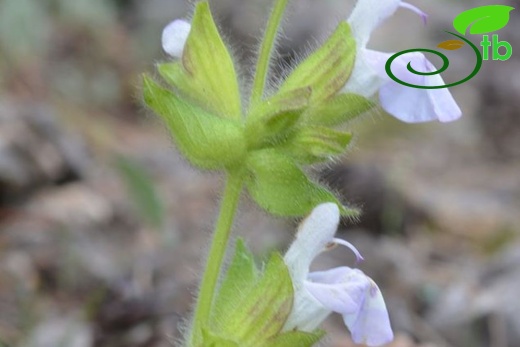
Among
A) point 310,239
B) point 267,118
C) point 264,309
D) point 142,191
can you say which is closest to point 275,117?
point 267,118

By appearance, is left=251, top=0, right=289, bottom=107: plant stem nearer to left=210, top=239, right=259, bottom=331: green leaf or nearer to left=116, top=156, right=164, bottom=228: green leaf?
left=210, top=239, right=259, bottom=331: green leaf

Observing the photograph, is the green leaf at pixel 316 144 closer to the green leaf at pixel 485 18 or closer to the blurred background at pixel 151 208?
the blurred background at pixel 151 208

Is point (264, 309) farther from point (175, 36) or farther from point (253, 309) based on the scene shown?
point (175, 36)

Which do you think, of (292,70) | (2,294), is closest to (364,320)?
(292,70)

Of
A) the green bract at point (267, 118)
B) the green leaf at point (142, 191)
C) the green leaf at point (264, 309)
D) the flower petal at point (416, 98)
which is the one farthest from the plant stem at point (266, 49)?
the green leaf at point (142, 191)

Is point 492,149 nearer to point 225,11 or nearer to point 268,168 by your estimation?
point 225,11

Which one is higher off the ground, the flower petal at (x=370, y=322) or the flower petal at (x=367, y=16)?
the flower petal at (x=367, y=16)
